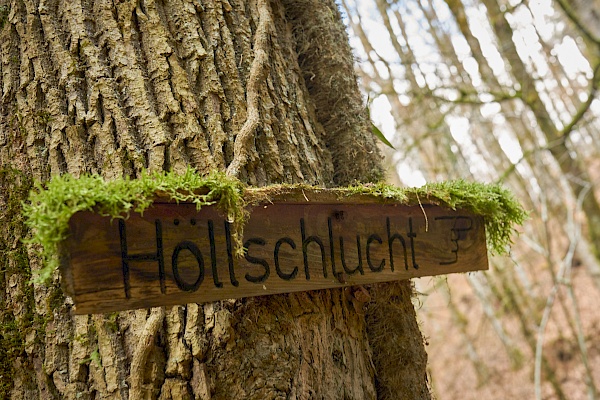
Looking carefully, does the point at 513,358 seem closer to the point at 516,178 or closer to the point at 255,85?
the point at 516,178

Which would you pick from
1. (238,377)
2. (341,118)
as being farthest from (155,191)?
(341,118)

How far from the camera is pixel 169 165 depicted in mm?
1174

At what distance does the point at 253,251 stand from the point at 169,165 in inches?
12.7

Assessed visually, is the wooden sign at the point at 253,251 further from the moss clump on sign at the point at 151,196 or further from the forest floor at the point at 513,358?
the forest floor at the point at 513,358

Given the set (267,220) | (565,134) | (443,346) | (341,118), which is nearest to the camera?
(267,220)

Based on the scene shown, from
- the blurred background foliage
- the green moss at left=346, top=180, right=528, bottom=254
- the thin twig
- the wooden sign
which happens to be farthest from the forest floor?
the thin twig

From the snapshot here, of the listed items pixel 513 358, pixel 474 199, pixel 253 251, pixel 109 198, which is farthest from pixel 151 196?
pixel 513 358

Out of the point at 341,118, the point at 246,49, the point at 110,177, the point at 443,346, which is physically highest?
the point at 246,49

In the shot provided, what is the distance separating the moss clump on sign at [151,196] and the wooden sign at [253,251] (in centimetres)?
3

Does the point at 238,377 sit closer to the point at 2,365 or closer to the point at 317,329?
the point at 317,329

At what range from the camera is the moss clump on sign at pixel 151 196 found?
31.9 inches

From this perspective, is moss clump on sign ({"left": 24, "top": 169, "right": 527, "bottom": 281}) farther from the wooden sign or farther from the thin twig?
the thin twig

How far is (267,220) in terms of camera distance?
106 centimetres

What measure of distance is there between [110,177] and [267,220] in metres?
0.41
